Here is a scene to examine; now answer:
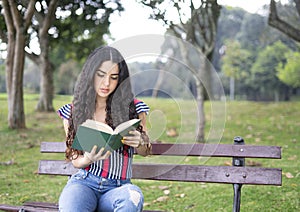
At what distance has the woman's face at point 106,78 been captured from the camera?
7.87 ft

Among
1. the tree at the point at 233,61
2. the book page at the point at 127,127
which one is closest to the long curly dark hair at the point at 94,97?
the book page at the point at 127,127

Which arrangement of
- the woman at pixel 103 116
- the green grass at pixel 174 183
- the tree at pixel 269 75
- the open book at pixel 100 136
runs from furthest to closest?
the tree at pixel 269 75 → the green grass at pixel 174 183 → the woman at pixel 103 116 → the open book at pixel 100 136

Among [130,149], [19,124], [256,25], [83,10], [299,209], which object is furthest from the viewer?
[256,25]

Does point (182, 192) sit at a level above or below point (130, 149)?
below

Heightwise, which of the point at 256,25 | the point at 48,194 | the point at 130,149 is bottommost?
the point at 48,194

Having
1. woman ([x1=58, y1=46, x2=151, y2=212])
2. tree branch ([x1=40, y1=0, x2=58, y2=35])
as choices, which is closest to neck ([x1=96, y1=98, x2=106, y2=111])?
woman ([x1=58, y1=46, x2=151, y2=212])

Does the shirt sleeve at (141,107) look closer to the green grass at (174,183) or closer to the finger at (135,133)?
the green grass at (174,183)

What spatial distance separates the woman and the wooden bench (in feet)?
1.17

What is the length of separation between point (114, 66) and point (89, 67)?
0.14m

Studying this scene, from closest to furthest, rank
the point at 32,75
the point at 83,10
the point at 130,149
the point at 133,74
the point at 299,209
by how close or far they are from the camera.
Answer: the point at 133,74 < the point at 130,149 < the point at 299,209 < the point at 83,10 < the point at 32,75

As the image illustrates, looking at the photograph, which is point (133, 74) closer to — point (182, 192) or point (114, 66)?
point (114, 66)

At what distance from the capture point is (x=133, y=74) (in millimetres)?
2334

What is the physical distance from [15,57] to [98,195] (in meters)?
5.33

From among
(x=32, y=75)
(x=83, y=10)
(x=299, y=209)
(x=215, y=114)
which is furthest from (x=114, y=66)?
(x=32, y=75)
